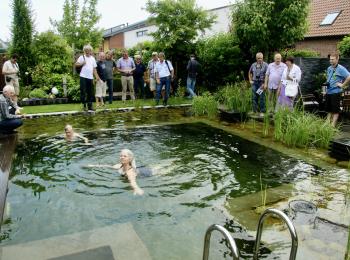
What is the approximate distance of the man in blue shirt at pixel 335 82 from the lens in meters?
8.92

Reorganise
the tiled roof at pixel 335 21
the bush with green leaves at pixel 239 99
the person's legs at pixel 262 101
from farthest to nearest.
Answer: the tiled roof at pixel 335 21 < the bush with green leaves at pixel 239 99 < the person's legs at pixel 262 101

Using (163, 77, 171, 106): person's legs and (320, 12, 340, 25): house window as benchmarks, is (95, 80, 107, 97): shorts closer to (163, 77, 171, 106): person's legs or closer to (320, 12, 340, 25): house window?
(163, 77, 171, 106): person's legs

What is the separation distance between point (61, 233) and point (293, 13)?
38.2 feet

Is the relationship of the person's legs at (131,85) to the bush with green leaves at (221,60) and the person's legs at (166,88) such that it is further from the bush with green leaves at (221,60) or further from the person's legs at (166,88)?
the bush with green leaves at (221,60)

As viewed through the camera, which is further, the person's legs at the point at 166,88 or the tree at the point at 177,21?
the tree at the point at 177,21

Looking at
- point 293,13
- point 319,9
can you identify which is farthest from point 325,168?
point 319,9

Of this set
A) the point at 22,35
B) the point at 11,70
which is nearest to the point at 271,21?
the point at 11,70

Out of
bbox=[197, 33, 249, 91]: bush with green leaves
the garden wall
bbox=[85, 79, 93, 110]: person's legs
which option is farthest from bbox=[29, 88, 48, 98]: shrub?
the garden wall

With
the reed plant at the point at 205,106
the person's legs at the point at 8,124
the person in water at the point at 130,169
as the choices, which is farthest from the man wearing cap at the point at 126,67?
the person in water at the point at 130,169

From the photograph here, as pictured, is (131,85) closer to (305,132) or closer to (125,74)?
(125,74)

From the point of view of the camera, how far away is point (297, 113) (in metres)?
9.31

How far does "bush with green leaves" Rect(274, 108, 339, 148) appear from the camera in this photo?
8383 millimetres

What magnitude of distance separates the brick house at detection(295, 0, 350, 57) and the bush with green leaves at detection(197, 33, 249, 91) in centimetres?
1011

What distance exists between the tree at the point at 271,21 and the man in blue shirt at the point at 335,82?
470 cm
